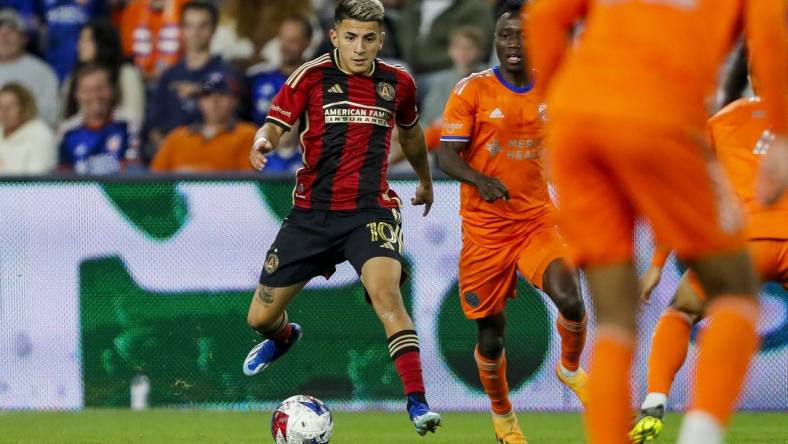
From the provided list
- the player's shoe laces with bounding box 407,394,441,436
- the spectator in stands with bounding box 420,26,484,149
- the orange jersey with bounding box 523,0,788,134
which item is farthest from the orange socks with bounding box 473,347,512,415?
the orange jersey with bounding box 523,0,788,134

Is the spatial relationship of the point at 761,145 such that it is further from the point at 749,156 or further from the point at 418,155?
the point at 418,155

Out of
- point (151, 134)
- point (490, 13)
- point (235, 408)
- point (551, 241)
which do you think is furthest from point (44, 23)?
point (551, 241)

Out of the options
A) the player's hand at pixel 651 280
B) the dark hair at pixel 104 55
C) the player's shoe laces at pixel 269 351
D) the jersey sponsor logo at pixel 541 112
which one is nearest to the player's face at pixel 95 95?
the dark hair at pixel 104 55

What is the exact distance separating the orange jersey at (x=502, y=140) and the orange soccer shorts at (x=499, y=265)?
9cm

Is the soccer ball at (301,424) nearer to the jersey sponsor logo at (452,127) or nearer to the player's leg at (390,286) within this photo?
the player's leg at (390,286)

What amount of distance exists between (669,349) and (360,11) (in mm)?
2431

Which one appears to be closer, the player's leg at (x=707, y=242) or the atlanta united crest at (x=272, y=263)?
the player's leg at (x=707, y=242)

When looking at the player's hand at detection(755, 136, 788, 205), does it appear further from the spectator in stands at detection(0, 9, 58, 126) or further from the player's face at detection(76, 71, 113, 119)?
the spectator in stands at detection(0, 9, 58, 126)

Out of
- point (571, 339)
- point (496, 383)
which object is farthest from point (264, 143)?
point (571, 339)

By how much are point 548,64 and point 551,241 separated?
148 inches

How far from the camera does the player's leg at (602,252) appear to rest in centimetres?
426

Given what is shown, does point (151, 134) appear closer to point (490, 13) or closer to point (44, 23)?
point (44, 23)

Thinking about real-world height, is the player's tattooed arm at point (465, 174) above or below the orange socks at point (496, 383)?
above

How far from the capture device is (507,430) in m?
8.09
